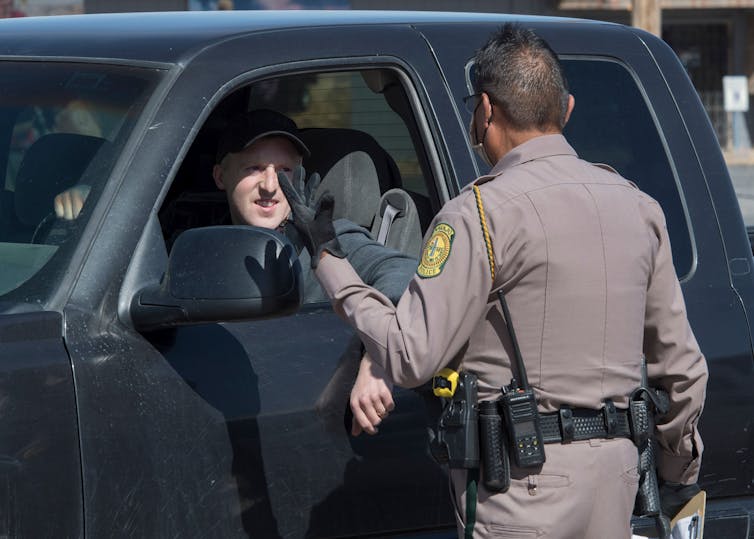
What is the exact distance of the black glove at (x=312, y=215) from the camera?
2531 millimetres

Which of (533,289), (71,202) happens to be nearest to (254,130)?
(71,202)

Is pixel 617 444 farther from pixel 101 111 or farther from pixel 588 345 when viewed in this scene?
pixel 101 111

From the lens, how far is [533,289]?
8.18ft

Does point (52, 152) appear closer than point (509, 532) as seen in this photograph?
No

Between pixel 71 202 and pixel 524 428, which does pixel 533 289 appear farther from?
pixel 71 202

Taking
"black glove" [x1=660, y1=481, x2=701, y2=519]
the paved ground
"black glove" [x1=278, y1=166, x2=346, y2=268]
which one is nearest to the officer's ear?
"black glove" [x1=278, y1=166, x2=346, y2=268]

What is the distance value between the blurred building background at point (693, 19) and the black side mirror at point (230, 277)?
18888 mm

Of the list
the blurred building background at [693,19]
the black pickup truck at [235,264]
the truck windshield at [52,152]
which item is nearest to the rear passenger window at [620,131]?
the black pickup truck at [235,264]

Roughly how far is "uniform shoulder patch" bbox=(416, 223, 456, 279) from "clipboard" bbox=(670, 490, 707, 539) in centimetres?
88

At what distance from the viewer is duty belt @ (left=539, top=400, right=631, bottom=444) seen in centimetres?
251

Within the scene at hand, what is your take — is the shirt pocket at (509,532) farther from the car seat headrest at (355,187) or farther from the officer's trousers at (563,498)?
the car seat headrest at (355,187)

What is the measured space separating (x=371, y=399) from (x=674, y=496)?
2.56 feet

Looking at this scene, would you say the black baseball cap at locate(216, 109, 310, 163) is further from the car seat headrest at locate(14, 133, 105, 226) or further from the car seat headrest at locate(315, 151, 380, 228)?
the car seat headrest at locate(14, 133, 105, 226)

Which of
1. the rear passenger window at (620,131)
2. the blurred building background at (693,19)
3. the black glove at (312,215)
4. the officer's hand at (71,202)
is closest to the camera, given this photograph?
the black glove at (312,215)
